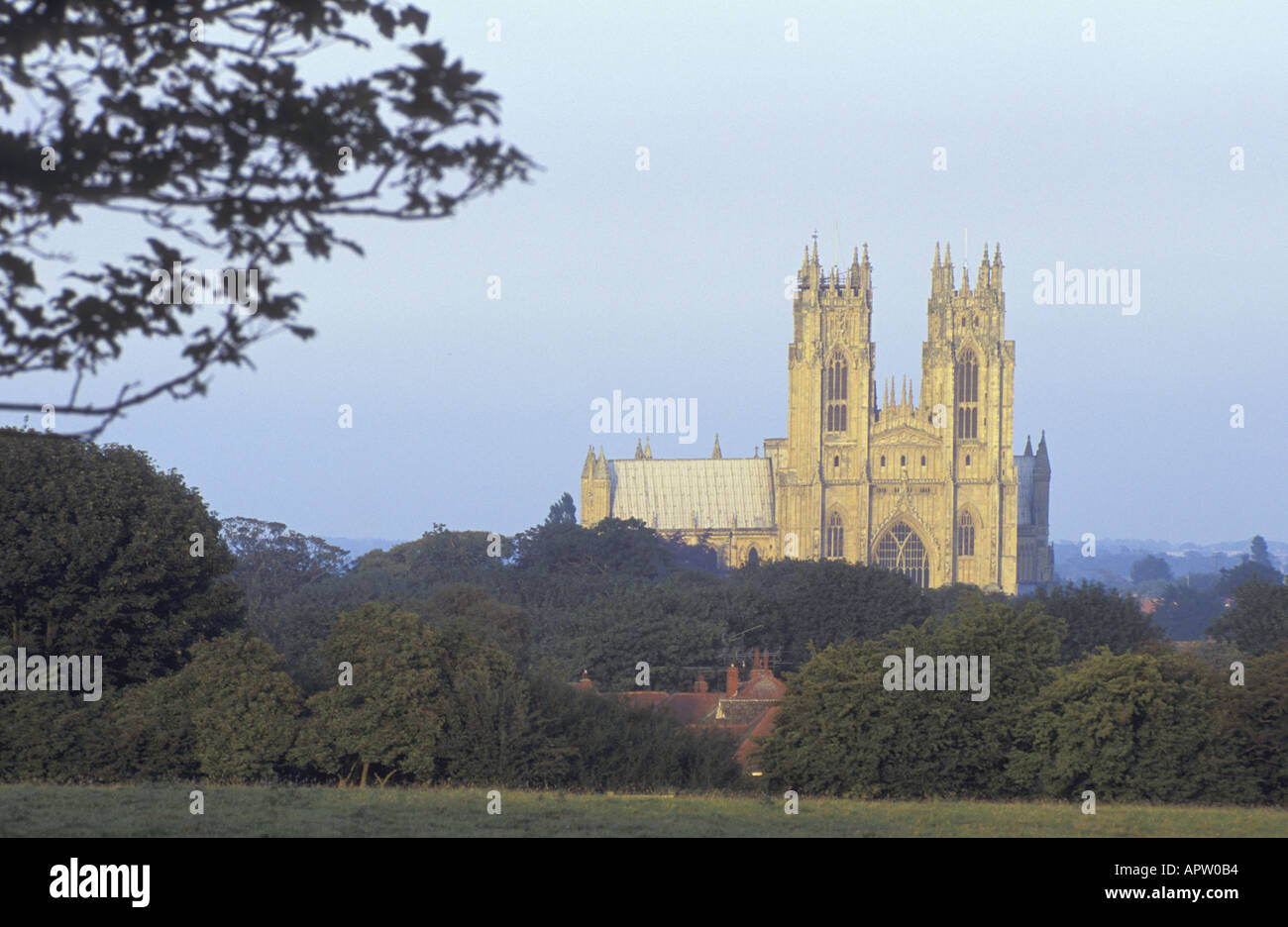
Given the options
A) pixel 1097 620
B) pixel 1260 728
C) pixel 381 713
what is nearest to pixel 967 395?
pixel 1097 620

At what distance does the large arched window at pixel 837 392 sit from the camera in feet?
420

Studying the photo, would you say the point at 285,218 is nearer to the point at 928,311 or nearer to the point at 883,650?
the point at 883,650

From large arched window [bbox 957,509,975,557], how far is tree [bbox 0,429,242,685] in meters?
93.4

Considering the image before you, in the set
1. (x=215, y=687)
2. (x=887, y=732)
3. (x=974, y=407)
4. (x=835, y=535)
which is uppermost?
(x=974, y=407)

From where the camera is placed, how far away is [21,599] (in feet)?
116

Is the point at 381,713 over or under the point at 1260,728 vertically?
over

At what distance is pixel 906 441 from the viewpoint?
127062 mm

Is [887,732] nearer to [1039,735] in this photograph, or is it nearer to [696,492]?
[1039,735]

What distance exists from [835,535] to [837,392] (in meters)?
11.8

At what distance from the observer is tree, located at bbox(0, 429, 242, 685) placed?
3475 cm

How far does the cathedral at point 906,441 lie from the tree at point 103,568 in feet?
300

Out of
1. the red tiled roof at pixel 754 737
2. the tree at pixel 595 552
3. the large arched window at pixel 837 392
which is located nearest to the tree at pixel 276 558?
the tree at pixel 595 552

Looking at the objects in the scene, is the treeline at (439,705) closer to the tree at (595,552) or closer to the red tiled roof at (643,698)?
the red tiled roof at (643,698)
